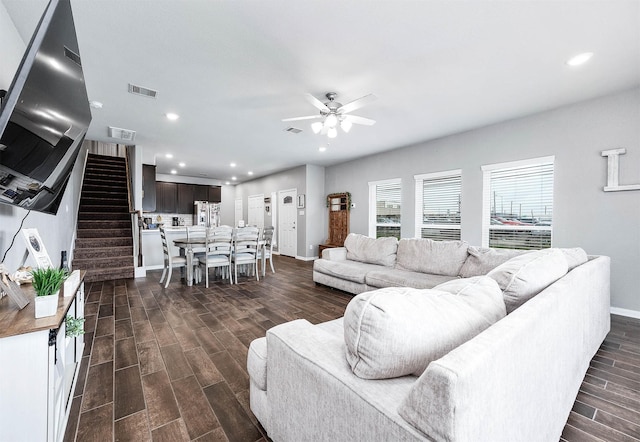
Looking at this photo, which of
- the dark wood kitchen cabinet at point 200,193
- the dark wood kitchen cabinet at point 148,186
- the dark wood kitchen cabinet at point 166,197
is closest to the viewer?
the dark wood kitchen cabinet at point 148,186

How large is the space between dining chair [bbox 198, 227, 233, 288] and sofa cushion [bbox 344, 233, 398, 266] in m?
2.06

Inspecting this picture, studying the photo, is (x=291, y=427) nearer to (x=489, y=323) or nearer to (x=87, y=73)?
(x=489, y=323)

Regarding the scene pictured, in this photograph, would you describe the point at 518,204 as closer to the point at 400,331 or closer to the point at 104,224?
the point at 400,331

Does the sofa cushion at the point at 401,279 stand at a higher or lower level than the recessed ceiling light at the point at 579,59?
lower

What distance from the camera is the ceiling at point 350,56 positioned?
1.97m

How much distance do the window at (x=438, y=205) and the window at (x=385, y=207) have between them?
0.54 metres

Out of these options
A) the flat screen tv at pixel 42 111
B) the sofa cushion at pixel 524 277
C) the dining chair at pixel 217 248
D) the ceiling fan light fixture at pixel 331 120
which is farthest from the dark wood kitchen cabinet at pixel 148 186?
the sofa cushion at pixel 524 277

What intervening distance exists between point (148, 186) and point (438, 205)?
6.84 m

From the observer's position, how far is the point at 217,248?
463cm

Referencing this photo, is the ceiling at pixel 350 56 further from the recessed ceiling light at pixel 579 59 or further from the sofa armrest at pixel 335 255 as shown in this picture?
the sofa armrest at pixel 335 255

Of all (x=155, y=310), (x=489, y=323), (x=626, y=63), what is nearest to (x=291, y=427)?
(x=489, y=323)

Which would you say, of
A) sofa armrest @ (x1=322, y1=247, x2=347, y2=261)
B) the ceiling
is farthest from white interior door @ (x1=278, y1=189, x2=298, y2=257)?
the ceiling

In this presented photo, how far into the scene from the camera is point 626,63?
8.66 feet

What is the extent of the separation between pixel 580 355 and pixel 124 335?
368 cm
